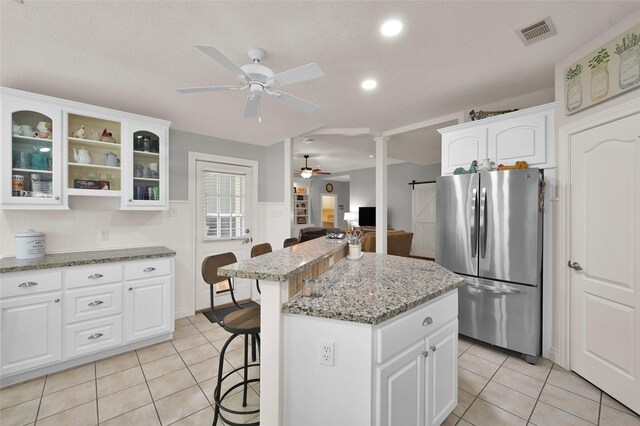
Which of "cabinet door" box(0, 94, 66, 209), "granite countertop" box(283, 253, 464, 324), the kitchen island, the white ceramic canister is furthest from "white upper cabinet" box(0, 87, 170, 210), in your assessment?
"granite countertop" box(283, 253, 464, 324)

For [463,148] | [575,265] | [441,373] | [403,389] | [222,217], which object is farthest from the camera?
[222,217]

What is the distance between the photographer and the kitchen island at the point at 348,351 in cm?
119

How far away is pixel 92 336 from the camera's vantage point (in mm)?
2477

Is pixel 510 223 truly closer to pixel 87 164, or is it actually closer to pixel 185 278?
pixel 185 278

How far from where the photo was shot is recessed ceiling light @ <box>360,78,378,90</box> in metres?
2.45

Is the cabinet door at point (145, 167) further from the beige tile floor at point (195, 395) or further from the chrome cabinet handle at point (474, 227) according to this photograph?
the chrome cabinet handle at point (474, 227)

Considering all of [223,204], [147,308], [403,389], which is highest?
[223,204]

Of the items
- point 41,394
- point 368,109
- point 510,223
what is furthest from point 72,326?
point 510,223

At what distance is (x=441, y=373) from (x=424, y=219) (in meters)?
6.28

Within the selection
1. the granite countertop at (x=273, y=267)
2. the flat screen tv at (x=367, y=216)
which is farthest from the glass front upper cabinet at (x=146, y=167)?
the flat screen tv at (x=367, y=216)

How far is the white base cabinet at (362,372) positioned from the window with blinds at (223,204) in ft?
10.00

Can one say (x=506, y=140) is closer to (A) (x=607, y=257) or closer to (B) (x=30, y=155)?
(A) (x=607, y=257)

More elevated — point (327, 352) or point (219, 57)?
point (219, 57)

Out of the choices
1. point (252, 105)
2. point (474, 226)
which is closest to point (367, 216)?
point (474, 226)
